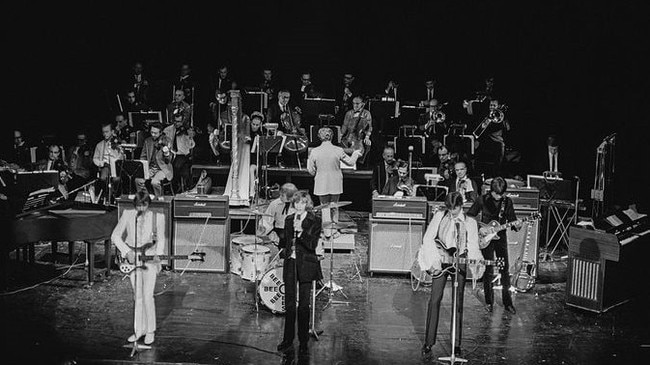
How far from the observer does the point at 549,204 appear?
14258 mm

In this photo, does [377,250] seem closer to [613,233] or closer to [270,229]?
[270,229]

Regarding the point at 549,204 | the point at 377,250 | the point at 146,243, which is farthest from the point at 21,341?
the point at 549,204

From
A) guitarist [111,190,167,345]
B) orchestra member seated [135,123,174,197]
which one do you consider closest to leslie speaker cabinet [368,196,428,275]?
guitarist [111,190,167,345]

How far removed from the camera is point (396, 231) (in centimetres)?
1287

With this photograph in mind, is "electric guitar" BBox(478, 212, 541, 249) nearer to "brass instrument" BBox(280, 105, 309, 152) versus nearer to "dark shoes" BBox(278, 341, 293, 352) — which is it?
"dark shoes" BBox(278, 341, 293, 352)

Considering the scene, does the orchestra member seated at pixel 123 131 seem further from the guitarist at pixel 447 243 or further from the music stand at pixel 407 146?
the guitarist at pixel 447 243

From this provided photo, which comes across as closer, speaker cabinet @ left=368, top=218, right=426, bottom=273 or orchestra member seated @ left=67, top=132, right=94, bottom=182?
speaker cabinet @ left=368, top=218, right=426, bottom=273

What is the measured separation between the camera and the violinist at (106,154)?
1659 cm

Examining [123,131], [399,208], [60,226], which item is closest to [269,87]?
[123,131]

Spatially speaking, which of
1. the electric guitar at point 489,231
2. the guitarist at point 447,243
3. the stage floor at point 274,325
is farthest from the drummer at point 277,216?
the electric guitar at point 489,231

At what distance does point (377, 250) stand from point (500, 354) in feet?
11.5

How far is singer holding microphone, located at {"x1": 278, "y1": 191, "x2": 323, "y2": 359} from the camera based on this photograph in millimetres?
9250

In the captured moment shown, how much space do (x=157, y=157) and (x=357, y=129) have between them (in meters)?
4.28

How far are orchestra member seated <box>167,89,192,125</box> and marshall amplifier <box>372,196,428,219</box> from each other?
681cm
